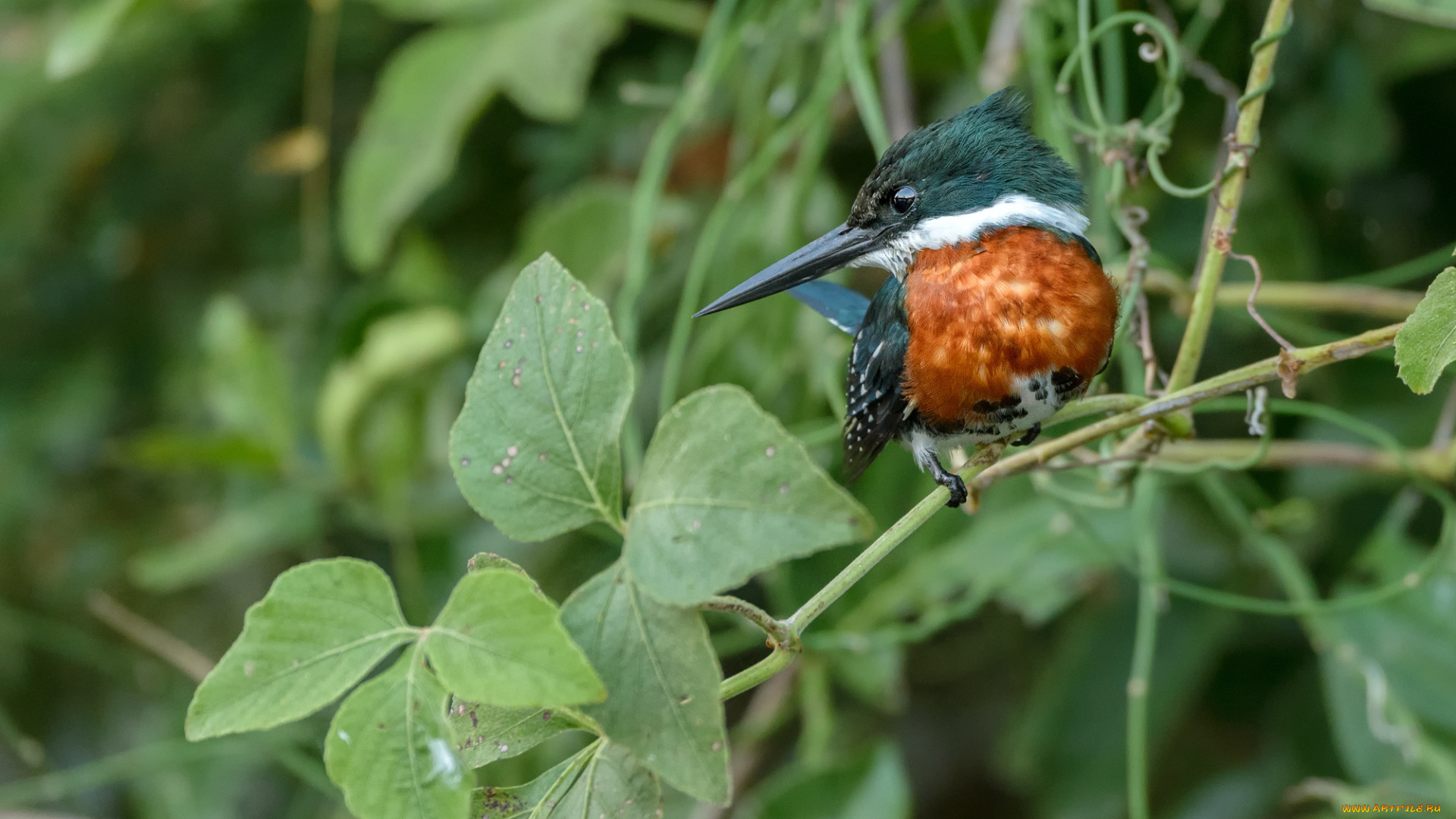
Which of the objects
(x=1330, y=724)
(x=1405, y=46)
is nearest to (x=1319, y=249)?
(x=1405, y=46)

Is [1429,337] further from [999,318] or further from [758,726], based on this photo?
[758,726]

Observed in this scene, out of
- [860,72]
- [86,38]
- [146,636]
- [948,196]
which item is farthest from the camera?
[86,38]

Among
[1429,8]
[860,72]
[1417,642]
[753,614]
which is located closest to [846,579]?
[753,614]

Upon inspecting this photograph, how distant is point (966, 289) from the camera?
0.90 m

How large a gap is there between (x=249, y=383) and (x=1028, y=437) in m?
1.22

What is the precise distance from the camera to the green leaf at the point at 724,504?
1.65 ft

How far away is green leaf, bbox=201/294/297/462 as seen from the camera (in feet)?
5.63

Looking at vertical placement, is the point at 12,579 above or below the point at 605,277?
below

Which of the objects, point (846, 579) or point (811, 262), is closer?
point (846, 579)

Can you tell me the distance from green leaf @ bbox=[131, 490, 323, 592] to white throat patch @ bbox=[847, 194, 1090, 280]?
3.66 feet

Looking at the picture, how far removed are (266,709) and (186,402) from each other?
1.71 meters

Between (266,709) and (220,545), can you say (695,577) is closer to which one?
(266,709)

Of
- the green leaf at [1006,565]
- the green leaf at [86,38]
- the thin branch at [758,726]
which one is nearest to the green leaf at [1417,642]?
the green leaf at [1006,565]

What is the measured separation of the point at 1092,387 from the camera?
3.03ft
